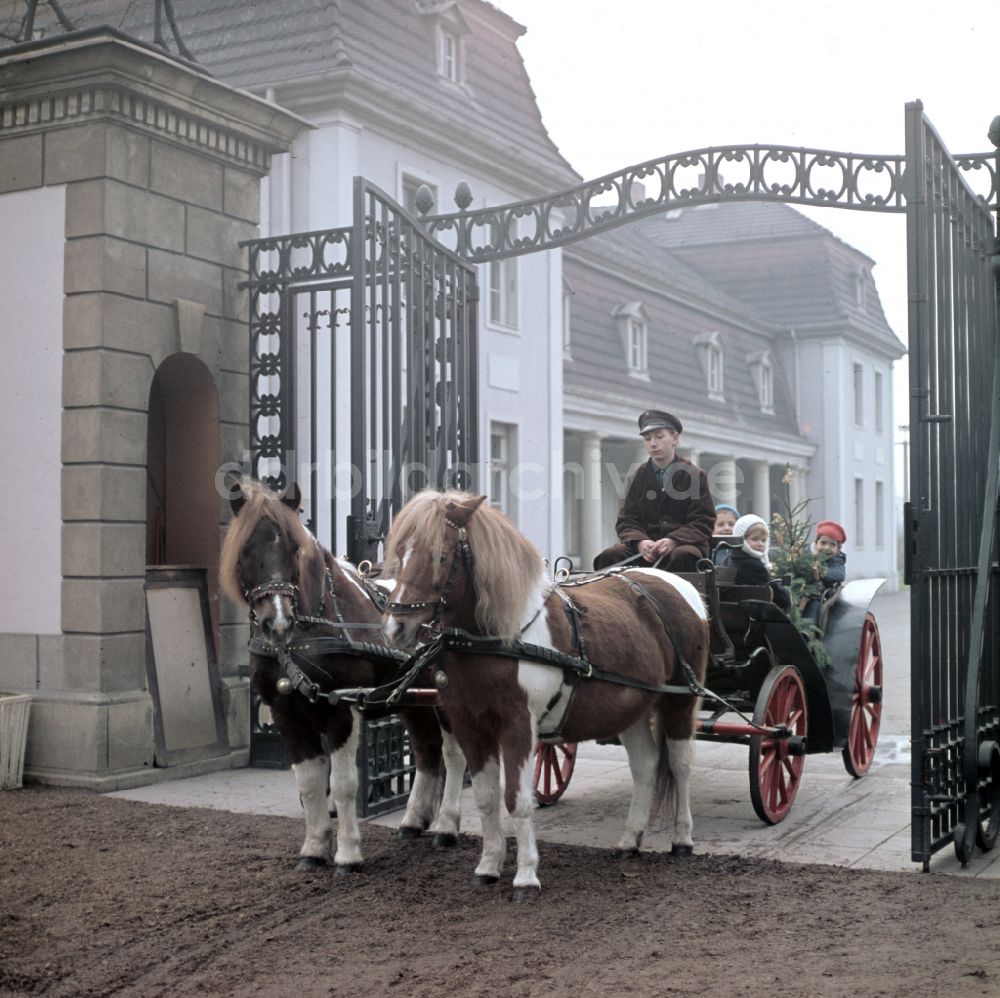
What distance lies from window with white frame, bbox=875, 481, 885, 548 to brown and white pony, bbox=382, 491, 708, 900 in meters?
34.3

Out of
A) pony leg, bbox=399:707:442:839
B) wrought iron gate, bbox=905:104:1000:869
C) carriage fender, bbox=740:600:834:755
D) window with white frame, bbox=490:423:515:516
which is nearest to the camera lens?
wrought iron gate, bbox=905:104:1000:869

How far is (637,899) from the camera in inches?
222

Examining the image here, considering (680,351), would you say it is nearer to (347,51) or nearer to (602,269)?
(602,269)

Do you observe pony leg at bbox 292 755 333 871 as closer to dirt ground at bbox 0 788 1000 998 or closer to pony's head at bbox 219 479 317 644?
dirt ground at bbox 0 788 1000 998

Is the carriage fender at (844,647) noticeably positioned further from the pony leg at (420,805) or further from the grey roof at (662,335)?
the grey roof at (662,335)

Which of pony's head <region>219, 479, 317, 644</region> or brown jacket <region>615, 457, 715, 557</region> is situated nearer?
pony's head <region>219, 479, 317, 644</region>

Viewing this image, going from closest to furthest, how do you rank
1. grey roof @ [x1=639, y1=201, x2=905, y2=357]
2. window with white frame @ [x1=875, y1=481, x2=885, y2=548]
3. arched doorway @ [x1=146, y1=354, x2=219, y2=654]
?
arched doorway @ [x1=146, y1=354, x2=219, y2=654] → grey roof @ [x1=639, y1=201, x2=905, y2=357] → window with white frame @ [x1=875, y1=481, x2=885, y2=548]

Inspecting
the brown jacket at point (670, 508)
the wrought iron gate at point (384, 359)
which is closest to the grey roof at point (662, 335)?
the wrought iron gate at point (384, 359)

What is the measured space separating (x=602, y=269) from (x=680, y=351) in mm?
4415

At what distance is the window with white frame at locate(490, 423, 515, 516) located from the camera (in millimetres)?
19922

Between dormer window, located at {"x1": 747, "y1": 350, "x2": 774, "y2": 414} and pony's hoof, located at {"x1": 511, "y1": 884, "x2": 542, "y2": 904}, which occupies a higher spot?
dormer window, located at {"x1": 747, "y1": 350, "x2": 774, "y2": 414}

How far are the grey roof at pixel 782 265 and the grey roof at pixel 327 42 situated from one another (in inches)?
726

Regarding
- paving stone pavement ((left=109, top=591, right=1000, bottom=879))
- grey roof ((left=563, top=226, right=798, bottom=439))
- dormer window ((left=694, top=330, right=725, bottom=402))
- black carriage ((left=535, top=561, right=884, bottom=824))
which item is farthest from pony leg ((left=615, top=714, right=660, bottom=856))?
dormer window ((left=694, top=330, right=725, bottom=402))

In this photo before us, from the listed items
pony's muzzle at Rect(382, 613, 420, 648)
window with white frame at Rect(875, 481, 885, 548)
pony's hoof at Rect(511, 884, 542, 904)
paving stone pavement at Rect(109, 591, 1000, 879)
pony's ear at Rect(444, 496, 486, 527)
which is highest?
window with white frame at Rect(875, 481, 885, 548)
